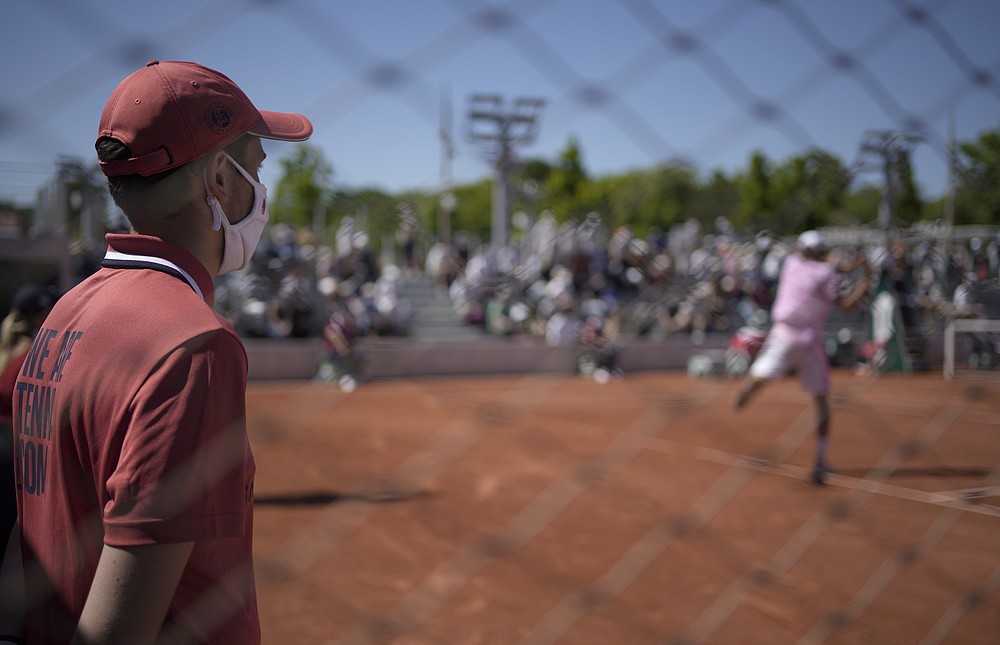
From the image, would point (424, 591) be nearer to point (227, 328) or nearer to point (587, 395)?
point (227, 328)

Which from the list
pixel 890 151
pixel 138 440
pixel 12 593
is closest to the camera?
pixel 138 440

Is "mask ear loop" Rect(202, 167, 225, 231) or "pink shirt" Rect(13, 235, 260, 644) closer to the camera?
"pink shirt" Rect(13, 235, 260, 644)

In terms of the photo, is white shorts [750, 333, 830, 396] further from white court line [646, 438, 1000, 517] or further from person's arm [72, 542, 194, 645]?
person's arm [72, 542, 194, 645]

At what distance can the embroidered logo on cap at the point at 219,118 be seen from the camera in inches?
40.1

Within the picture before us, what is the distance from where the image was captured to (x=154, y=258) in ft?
3.36

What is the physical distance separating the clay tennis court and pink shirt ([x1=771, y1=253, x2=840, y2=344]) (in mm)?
548

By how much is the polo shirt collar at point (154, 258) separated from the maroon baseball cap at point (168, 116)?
0.09 metres

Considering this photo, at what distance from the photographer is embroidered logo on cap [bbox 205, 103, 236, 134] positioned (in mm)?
1019

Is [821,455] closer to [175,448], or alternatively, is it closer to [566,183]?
[566,183]

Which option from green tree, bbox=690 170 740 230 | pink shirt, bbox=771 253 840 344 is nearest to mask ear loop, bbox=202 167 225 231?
green tree, bbox=690 170 740 230

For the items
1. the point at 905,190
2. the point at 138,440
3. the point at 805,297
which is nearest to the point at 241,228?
the point at 138,440

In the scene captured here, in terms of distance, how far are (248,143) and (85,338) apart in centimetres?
36

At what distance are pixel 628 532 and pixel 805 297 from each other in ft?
7.62

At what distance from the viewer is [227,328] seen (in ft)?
3.13
